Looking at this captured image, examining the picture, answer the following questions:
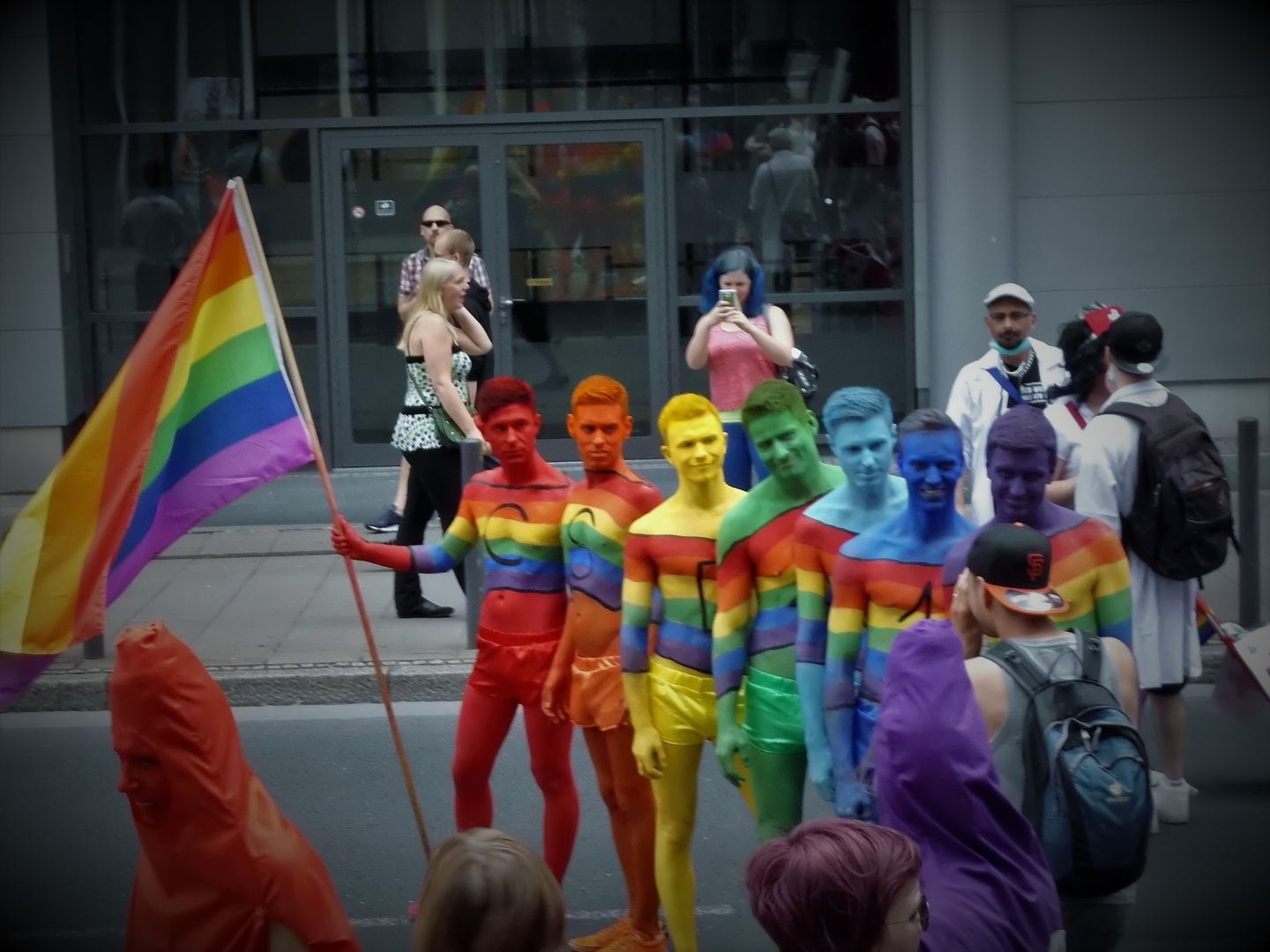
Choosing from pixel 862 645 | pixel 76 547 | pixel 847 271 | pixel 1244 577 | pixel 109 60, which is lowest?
pixel 1244 577

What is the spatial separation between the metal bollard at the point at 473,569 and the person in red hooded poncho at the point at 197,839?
187 inches

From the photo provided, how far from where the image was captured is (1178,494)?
5.68 m

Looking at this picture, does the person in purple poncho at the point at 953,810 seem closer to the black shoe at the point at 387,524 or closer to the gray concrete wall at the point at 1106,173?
the black shoe at the point at 387,524

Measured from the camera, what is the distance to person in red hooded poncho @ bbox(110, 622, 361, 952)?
3248 millimetres

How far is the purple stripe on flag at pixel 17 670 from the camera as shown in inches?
163

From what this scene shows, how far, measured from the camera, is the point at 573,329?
513 inches

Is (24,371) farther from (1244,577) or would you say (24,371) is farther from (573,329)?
(1244,577)

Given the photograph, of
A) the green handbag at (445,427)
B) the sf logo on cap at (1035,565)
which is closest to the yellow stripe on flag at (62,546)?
the sf logo on cap at (1035,565)

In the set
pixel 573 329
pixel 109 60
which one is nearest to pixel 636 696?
pixel 573 329

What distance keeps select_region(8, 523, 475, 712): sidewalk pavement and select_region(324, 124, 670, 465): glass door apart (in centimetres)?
187

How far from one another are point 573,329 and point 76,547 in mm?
8837

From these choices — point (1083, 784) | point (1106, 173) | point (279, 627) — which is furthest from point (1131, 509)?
point (1106, 173)

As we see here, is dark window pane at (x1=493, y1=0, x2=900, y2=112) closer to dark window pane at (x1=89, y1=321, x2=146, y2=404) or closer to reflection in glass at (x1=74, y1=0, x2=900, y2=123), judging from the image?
reflection in glass at (x1=74, y1=0, x2=900, y2=123)

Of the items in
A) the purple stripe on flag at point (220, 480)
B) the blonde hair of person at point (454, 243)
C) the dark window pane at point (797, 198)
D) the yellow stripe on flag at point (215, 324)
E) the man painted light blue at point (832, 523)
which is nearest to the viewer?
the man painted light blue at point (832, 523)
